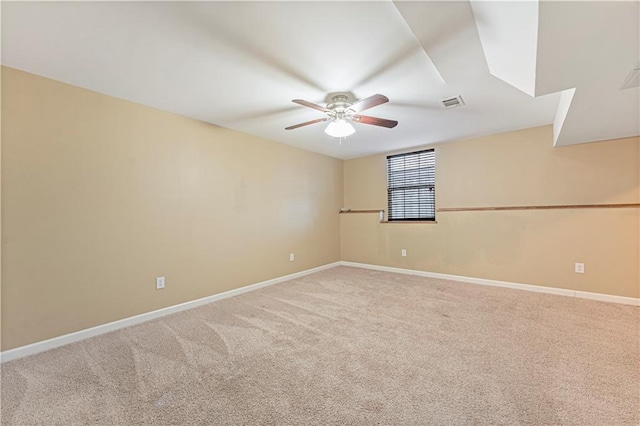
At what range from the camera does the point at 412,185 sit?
454cm

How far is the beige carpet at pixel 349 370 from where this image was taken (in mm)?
1363

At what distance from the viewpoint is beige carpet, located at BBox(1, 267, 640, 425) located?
1.36m

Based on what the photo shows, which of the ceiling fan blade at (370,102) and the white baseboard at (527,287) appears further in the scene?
the white baseboard at (527,287)

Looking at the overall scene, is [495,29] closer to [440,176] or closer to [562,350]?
[562,350]

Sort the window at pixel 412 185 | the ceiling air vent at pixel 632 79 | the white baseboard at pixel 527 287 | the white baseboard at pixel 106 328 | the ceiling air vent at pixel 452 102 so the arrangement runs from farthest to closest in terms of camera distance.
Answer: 1. the window at pixel 412 185
2. the white baseboard at pixel 527 287
3. the ceiling air vent at pixel 452 102
4. the white baseboard at pixel 106 328
5. the ceiling air vent at pixel 632 79

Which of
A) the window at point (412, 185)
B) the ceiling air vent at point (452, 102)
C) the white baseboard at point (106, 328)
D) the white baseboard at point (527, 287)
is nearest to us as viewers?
the white baseboard at point (106, 328)

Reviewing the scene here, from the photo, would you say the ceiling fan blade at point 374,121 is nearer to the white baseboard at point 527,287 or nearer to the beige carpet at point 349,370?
the beige carpet at point 349,370

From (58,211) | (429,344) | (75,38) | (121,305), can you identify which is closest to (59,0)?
(75,38)

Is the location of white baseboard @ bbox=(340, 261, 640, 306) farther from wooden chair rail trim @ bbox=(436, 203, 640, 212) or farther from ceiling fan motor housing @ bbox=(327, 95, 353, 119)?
ceiling fan motor housing @ bbox=(327, 95, 353, 119)

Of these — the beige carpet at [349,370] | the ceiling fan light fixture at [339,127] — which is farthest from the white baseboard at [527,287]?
the ceiling fan light fixture at [339,127]

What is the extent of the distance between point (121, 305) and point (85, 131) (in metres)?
1.61

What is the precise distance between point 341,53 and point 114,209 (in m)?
2.42

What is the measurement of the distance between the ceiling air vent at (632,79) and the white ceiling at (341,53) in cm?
3

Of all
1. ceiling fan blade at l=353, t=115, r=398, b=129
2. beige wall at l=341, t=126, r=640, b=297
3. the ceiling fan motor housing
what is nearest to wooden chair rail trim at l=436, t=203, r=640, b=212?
beige wall at l=341, t=126, r=640, b=297
